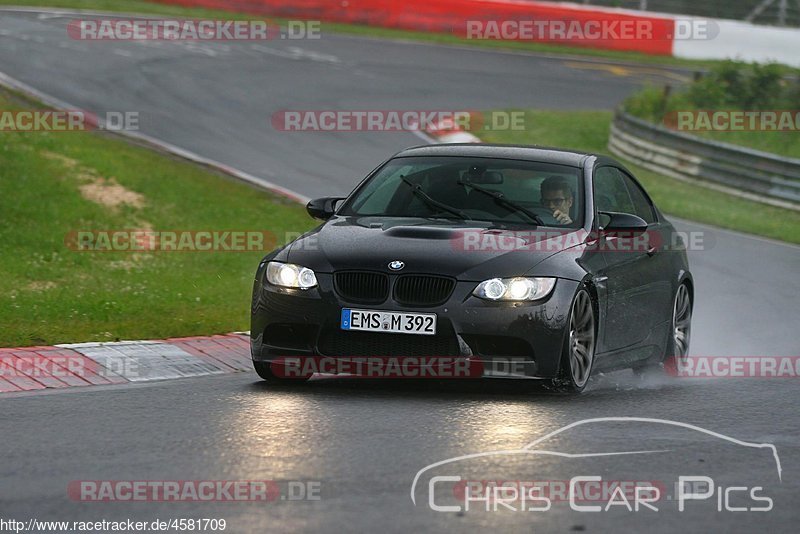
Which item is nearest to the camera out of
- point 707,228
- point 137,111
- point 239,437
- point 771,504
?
point 771,504

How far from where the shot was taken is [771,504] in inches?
250

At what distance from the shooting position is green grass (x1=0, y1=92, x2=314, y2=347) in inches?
452

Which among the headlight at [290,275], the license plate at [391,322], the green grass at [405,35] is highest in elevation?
the headlight at [290,275]

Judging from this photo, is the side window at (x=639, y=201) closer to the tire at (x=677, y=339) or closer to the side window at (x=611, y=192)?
the side window at (x=611, y=192)

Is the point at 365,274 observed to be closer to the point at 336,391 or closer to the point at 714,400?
the point at 336,391

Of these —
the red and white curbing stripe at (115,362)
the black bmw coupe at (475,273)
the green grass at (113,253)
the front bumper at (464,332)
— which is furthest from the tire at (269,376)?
the green grass at (113,253)

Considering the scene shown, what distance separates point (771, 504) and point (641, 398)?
10.0 ft

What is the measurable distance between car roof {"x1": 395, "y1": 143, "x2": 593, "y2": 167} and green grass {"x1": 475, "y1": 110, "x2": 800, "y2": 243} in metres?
10.3

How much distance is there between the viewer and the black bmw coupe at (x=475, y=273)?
887 cm

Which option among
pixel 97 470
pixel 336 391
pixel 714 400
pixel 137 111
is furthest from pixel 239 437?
pixel 137 111

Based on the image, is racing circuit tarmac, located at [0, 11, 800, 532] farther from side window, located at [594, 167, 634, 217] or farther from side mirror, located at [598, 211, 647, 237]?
side window, located at [594, 167, 634, 217]

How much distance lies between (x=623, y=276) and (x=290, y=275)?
2.27 meters

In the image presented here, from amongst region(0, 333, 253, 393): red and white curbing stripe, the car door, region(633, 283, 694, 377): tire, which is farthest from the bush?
region(0, 333, 253, 393): red and white curbing stripe

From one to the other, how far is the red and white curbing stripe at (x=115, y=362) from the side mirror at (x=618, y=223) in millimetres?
2547
